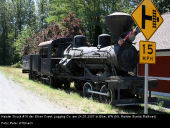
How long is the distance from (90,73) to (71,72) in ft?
7.26

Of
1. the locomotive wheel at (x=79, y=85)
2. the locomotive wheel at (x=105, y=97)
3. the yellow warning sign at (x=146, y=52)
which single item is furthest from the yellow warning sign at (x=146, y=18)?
the locomotive wheel at (x=79, y=85)

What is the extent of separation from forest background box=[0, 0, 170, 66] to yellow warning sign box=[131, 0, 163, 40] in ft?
54.5

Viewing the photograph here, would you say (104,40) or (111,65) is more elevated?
(104,40)

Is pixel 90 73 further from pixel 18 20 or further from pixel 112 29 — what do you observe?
pixel 18 20

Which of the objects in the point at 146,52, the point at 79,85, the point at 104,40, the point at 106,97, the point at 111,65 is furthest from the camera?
the point at 79,85

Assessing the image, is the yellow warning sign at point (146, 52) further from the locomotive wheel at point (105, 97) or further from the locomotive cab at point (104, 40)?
the locomotive cab at point (104, 40)

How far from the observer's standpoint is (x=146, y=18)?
6207mm

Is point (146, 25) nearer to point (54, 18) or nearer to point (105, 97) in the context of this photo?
point (105, 97)

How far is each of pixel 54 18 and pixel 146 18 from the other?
3033 cm

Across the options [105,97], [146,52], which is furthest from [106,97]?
[146,52]

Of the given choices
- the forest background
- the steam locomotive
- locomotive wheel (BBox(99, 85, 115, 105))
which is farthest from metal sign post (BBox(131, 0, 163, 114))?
the forest background

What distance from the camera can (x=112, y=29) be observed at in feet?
31.9

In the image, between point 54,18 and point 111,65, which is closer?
point 111,65

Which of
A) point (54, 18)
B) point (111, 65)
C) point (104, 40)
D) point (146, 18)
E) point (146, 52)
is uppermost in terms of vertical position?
point (54, 18)
